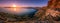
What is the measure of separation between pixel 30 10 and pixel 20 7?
0.16 metres

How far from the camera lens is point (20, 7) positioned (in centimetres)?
198

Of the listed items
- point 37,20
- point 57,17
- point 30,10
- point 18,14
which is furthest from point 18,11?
point 57,17

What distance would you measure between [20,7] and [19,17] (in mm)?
158

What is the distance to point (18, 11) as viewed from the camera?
197cm

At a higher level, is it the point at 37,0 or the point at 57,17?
the point at 37,0

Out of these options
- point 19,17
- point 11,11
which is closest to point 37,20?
point 19,17

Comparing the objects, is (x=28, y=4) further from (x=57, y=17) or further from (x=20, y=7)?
(x=57, y=17)

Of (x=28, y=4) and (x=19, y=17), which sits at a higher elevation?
(x=28, y=4)

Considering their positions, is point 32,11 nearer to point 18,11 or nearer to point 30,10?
point 30,10

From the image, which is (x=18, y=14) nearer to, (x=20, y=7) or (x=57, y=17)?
(x=20, y=7)

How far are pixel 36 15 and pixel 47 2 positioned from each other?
0.89 feet

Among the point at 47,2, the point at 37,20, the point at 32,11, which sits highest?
the point at 47,2

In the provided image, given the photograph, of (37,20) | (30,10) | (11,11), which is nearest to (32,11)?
(30,10)

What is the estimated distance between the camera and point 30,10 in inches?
77.2
